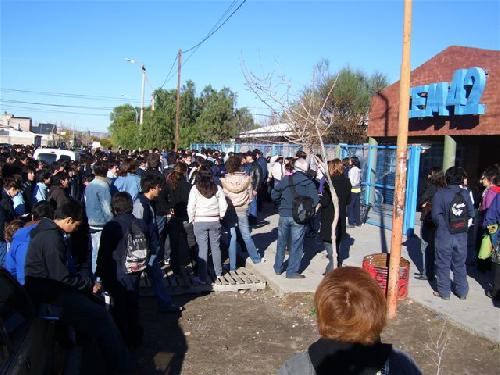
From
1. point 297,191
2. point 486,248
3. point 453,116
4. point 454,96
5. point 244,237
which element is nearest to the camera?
point 486,248

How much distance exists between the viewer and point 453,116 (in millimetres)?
14109

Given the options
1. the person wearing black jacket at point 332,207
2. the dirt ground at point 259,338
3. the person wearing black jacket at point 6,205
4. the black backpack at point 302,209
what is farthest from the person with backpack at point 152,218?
the person wearing black jacket at point 332,207

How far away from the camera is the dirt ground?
16.8 feet

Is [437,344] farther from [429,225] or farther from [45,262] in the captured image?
[45,262]

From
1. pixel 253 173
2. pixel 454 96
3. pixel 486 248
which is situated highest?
pixel 454 96

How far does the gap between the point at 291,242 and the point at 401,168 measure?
2444 mm

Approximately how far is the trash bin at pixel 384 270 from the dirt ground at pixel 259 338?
0.76 feet

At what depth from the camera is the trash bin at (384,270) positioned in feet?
21.5

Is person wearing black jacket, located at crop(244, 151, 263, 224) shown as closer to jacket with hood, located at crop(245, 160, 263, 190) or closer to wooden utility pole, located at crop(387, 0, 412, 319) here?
jacket with hood, located at crop(245, 160, 263, 190)

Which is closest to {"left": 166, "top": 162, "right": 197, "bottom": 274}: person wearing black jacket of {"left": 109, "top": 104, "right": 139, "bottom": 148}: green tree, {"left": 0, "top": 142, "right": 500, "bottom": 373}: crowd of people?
{"left": 0, "top": 142, "right": 500, "bottom": 373}: crowd of people

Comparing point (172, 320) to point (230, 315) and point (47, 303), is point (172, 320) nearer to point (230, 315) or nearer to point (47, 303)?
point (230, 315)

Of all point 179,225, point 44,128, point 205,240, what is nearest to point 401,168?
point 205,240

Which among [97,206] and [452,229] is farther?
[97,206]

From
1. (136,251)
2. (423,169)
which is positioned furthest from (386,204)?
(136,251)
